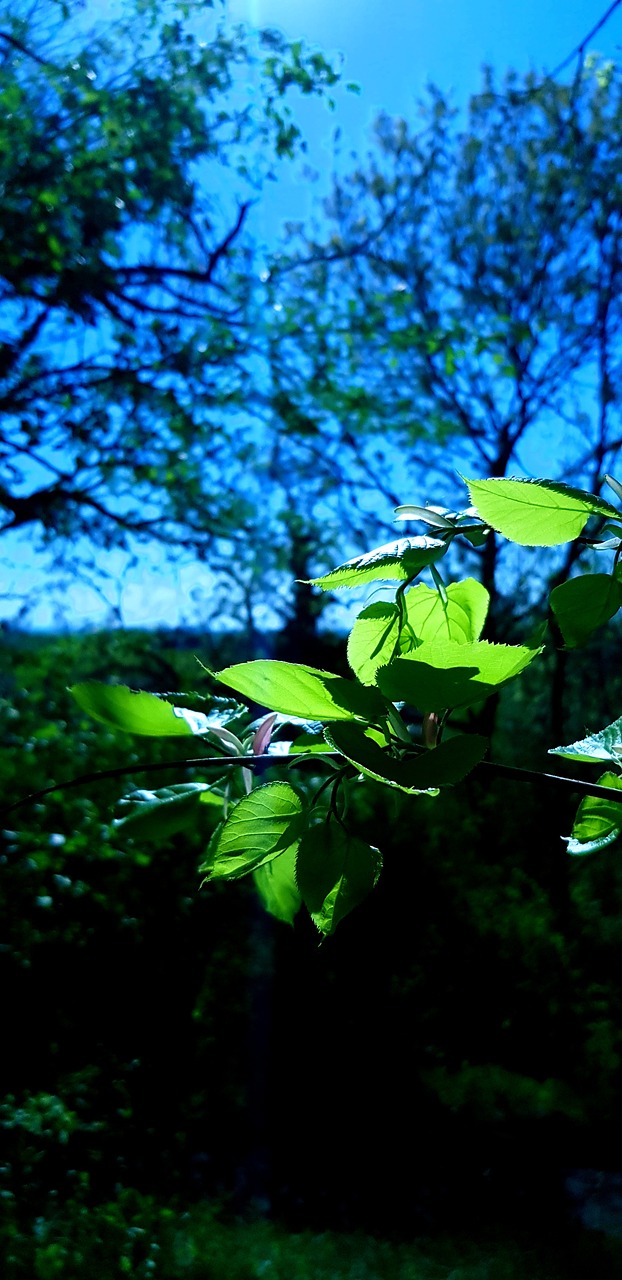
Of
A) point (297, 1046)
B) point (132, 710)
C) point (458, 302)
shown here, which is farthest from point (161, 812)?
point (458, 302)

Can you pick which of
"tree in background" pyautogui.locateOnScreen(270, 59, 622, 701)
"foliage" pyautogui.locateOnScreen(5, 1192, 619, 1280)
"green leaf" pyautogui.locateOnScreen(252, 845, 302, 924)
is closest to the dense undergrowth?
"foliage" pyautogui.locateOnScreen(5, 1192, 619, 1280)

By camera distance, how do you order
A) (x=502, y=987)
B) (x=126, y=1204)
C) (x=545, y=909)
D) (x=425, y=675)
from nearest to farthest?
(x=425, y=675), (x=126, y=1204), (x=502, y=987), (x=545, y=909)

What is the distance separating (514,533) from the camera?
162 millimetres

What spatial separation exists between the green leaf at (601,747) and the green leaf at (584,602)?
0.09 ft

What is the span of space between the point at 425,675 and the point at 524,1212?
1.87m

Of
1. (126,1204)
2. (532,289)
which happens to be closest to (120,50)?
(532,289)

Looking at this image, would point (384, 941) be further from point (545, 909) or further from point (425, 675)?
point (425, 675)

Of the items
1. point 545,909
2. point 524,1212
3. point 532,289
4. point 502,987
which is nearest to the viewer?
point 524,1212

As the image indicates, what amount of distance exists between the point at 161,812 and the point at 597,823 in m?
0.09

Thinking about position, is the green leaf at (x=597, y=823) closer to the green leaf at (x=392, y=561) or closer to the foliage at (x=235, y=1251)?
the green leaf at (x=392, y=561)

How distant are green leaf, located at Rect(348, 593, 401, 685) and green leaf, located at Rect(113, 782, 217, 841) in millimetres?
39

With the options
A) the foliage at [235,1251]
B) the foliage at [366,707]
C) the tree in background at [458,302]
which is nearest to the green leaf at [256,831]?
the foliage at [366,707]

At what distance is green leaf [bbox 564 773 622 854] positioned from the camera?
0.20 metres

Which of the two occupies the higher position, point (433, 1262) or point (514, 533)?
point (514, 533)
